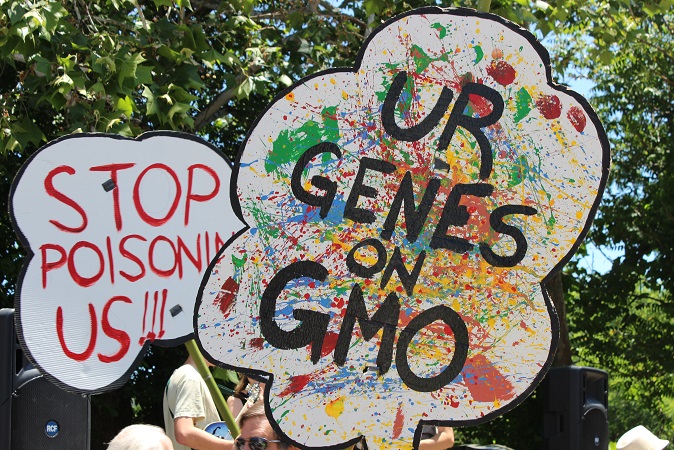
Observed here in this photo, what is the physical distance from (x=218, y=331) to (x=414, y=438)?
489mm

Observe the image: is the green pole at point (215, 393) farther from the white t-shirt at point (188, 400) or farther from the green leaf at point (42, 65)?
the green leaf at point (42, 65)

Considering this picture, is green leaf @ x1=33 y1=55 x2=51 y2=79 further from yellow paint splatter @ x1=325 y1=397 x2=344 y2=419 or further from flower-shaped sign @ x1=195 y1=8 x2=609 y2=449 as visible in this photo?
yellow paint splatter @ x1=325 y1=397 x2=344 y2=419

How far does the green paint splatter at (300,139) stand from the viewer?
2.39 meters

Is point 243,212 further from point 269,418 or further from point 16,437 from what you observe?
point 16,437

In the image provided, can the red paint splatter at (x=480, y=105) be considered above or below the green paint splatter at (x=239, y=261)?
above

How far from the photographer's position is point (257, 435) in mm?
2461

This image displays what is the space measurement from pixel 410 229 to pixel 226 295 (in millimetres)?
435

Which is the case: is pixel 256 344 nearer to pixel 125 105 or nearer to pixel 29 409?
pixel 29 409

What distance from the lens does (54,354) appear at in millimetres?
2703

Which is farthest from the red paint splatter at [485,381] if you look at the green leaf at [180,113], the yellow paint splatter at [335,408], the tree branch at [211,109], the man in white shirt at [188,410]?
the tree branch at [211,109]

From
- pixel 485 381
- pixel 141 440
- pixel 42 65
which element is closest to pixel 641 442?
pixel 485 381

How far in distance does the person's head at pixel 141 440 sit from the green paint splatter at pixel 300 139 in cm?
66

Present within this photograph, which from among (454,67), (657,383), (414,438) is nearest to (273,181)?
(454,67)

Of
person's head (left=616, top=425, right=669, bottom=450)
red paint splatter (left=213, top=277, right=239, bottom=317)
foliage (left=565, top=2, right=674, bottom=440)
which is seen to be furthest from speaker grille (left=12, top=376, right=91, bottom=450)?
foliage (left=565, top=2, right=674, bottom=440)
